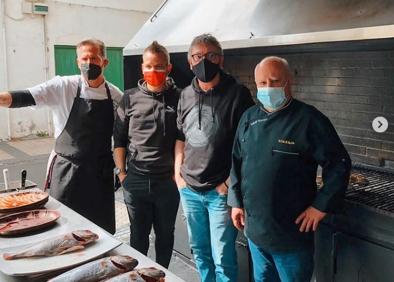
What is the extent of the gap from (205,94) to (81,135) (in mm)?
790

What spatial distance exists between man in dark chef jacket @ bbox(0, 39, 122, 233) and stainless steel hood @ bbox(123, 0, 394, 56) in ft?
2.32

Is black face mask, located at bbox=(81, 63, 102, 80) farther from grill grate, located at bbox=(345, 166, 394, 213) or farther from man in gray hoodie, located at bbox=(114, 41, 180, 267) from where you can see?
grill grate, located at bbox=(345, 166, 394, 213)

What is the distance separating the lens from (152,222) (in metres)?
2.49

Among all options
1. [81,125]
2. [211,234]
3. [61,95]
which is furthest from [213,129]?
[61,95]

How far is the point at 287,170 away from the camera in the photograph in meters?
1.71

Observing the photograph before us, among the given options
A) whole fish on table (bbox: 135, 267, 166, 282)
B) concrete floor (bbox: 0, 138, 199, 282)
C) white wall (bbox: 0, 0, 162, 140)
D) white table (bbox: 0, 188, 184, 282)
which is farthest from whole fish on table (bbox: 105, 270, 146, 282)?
white wall (bbox: 0, 0, 162, 140)

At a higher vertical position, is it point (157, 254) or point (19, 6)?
point (19, 6)

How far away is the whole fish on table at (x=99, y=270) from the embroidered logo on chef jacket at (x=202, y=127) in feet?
3.03

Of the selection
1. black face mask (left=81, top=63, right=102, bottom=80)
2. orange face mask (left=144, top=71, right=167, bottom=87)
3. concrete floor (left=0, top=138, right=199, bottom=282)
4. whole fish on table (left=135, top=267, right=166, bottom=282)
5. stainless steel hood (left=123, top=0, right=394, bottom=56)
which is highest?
stainless steel hood (left=123, top=0, right=394, bottom=56)

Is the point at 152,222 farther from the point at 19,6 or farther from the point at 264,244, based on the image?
the point at 19,6

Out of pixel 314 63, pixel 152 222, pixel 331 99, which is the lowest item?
pixel 152 222

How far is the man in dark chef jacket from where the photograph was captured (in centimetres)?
234

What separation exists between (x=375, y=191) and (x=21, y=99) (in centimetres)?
202

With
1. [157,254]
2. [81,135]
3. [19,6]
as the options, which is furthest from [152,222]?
[19,6]
